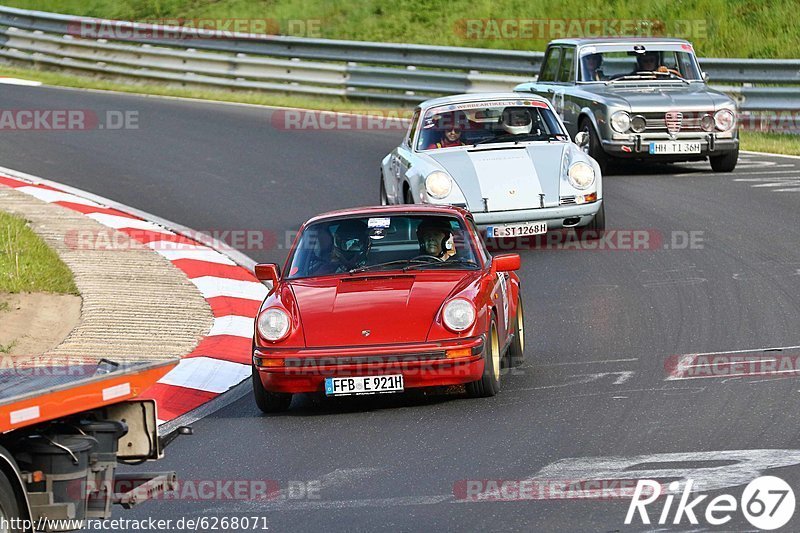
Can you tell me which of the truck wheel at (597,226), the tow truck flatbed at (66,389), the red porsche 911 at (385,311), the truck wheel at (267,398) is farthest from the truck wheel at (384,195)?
the tow truck flatbed at (66,389)

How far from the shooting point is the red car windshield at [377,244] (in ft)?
29.6

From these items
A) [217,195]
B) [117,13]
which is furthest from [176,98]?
[217,195]

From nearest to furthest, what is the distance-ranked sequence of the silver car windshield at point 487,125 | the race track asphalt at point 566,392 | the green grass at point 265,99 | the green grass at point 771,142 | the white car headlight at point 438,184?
the race track asphalt at point 566,392 < the white car headlight at point 438,184 < the silver car windshield at point 487,125 < the green grass at point 771,142 < the green grass at point 265,99

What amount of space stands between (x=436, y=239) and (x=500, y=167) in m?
3.91

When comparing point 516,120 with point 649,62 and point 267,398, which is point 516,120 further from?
point 267,398

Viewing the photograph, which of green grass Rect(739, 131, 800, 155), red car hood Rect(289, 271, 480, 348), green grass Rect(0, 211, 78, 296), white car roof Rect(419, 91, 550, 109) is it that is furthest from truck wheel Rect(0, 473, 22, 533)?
green grass Rect(739, 131, 800, 155)

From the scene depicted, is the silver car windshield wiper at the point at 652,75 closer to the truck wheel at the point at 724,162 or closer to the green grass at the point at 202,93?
the truck wheel at the point at 724,162

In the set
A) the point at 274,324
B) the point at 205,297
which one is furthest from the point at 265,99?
the point at 274,324

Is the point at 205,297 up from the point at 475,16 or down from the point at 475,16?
down

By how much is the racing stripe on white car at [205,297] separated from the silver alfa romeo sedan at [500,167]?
1948 millimetres

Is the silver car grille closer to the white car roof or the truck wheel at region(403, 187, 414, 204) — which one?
the white car roof

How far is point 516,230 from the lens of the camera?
12.7 meters

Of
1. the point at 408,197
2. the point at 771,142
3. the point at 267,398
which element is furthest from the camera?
the point at 771,142

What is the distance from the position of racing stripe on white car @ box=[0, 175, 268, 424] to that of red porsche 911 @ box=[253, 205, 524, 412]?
2.56 feet
